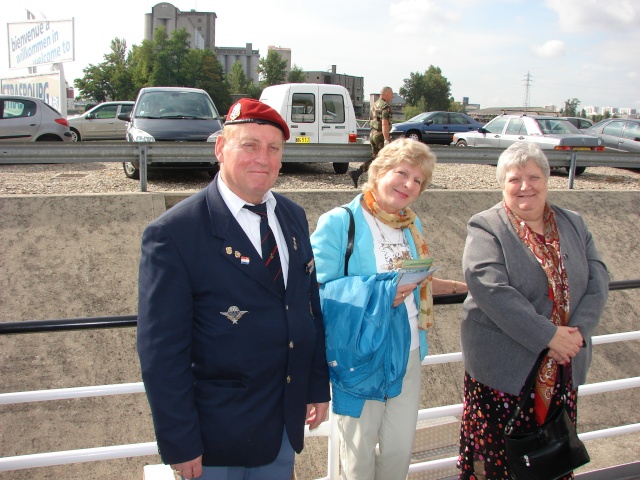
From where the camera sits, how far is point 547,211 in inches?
109

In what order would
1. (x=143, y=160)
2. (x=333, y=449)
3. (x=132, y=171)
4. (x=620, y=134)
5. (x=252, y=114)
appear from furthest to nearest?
(x=620, y=134), (x=132, y=171), (x=143, y=160), (x=333, y=449), (x=252, y=114)

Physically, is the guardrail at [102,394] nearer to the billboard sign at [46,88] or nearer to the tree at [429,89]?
the billboard sign at [46,88]

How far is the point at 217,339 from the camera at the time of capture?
181 cm

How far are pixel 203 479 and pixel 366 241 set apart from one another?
45.9 inches

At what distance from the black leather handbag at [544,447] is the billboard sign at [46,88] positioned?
19.1m

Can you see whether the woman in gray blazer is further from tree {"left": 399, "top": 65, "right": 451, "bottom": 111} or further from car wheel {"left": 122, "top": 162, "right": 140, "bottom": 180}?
tree {"left": 399, "top": 65, "right": 451, "bottom": 111}

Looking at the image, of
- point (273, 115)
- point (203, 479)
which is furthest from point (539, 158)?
point (203, 479)

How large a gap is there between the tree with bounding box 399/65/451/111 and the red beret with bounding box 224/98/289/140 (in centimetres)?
9825

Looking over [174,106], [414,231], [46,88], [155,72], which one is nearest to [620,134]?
[174,106]

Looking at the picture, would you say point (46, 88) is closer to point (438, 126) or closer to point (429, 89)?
point (438, 126)

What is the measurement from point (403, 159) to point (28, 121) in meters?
13.5

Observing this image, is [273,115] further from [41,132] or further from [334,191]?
[41,132]

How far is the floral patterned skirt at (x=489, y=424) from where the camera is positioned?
8.61 ft

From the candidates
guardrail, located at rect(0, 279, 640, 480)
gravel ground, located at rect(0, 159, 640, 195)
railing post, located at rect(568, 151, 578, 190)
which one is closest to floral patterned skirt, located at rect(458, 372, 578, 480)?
guardrail, located at rect(0, 279, 640, 480)
